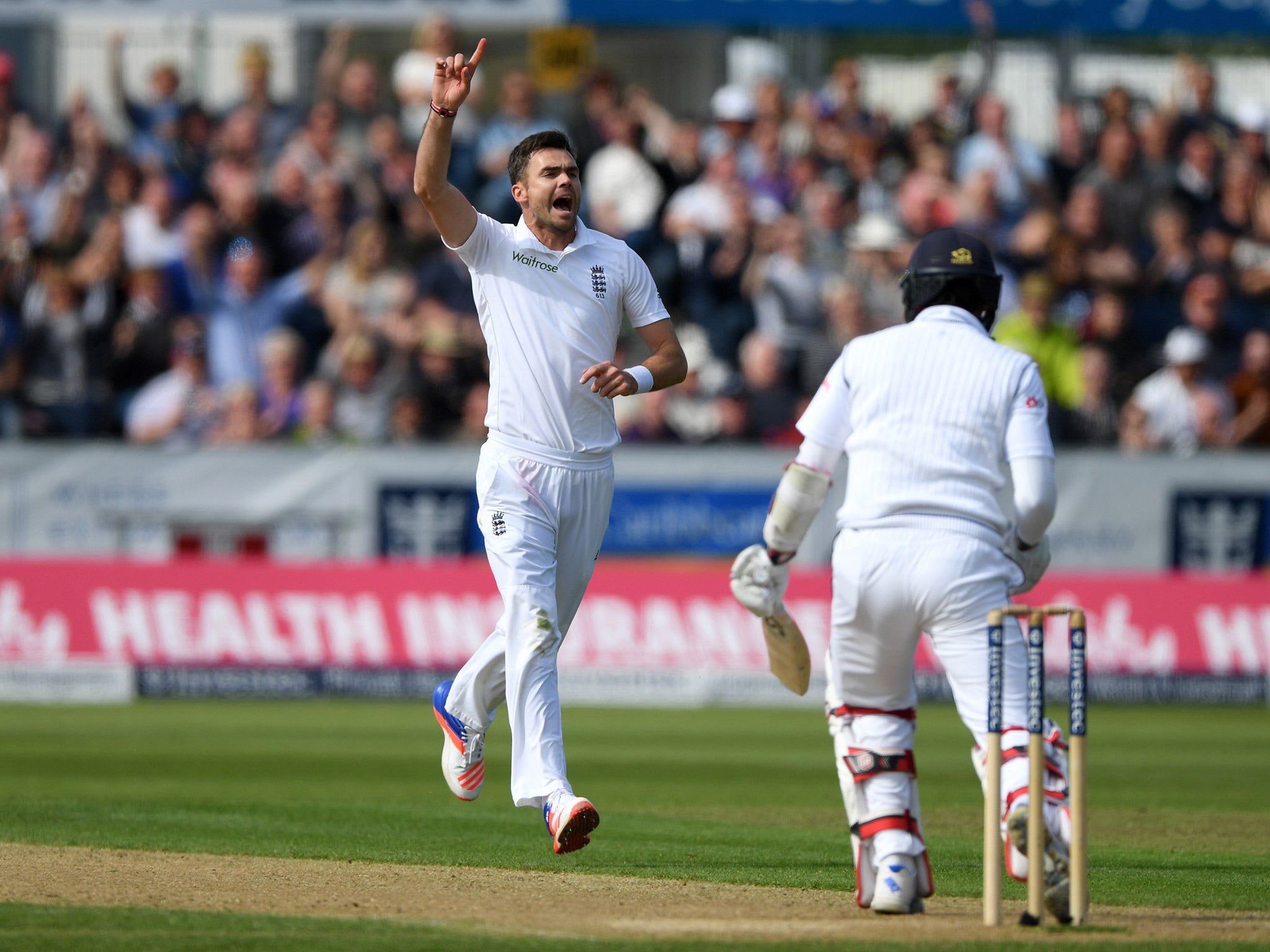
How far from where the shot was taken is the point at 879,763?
588 cm

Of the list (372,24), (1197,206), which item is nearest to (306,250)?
(372,24)

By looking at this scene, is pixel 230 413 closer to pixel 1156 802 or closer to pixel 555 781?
pixel 1156 802

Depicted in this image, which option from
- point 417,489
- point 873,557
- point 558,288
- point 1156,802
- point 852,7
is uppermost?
point 852,7

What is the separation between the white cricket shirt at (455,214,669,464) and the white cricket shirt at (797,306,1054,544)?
133cm

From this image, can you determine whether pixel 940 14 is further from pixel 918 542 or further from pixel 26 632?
pixel 918 542

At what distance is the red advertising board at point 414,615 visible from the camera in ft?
50.0

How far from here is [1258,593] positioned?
1508 centimetres

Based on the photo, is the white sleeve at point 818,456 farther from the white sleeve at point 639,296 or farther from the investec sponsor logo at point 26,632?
the investec sponsor logo at point 26,632

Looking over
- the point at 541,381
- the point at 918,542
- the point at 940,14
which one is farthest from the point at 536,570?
the point at 940,14

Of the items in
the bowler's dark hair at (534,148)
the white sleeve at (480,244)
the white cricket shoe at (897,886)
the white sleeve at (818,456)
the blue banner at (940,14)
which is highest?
the blue banner at (940,14)

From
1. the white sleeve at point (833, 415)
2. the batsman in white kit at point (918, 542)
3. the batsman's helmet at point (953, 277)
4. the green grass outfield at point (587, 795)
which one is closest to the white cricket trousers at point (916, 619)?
the batsman in white kit at point (918, 542)

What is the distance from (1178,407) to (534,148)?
10.7m

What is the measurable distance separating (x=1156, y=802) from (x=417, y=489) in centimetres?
735

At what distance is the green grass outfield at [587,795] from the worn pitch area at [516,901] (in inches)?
9.5
